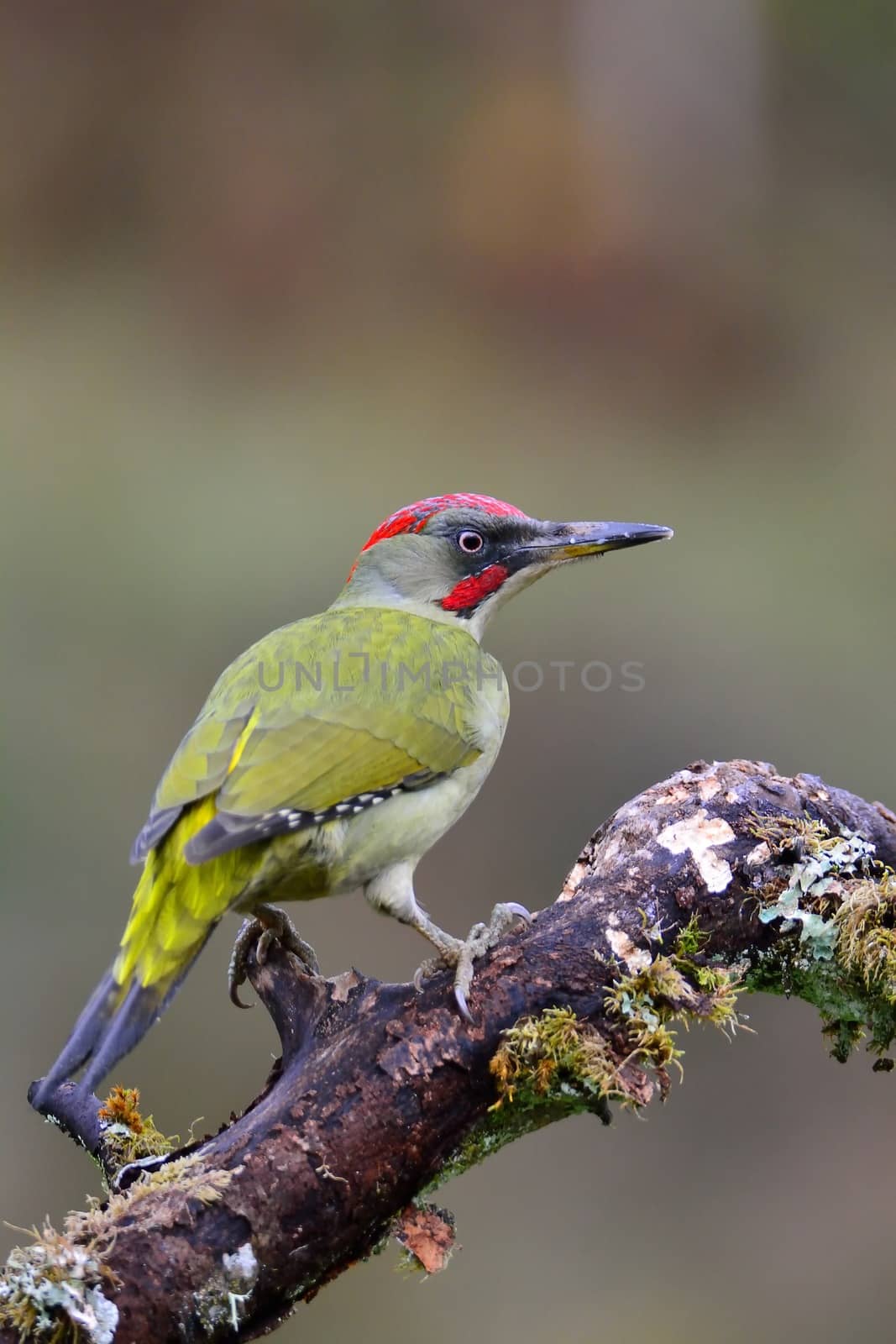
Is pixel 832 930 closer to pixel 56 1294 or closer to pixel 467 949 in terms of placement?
pixel 467 949

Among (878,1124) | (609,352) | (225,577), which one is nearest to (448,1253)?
(878,1124)

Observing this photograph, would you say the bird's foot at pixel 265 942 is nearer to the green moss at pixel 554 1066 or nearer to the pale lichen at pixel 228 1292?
the green moss at pixel 554 1066

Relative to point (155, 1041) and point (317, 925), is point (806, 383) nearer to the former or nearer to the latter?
point (317, 925)

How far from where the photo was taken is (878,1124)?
6.23m

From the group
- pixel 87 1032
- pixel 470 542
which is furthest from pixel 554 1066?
pixel 470 542

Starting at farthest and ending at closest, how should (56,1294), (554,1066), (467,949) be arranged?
(467,949) → (554,1066) → (56,1294)

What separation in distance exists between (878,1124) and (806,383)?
14.7 ft

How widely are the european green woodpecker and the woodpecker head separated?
0.43 feet

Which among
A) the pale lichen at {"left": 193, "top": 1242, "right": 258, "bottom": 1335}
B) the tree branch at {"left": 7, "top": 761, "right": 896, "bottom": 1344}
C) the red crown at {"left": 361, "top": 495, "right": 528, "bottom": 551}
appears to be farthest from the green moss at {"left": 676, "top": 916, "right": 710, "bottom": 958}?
the red crown at {"left": 361, "top": 495, "right": 528, "bottom": 551}

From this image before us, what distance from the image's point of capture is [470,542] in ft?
12.8

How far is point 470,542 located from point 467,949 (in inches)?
58.0

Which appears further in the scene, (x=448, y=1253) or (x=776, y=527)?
(x=776, y=527)

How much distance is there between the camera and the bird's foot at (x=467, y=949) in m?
2.68

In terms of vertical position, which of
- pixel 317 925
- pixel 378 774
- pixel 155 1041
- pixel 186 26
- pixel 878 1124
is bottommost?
pixel 878 1124
